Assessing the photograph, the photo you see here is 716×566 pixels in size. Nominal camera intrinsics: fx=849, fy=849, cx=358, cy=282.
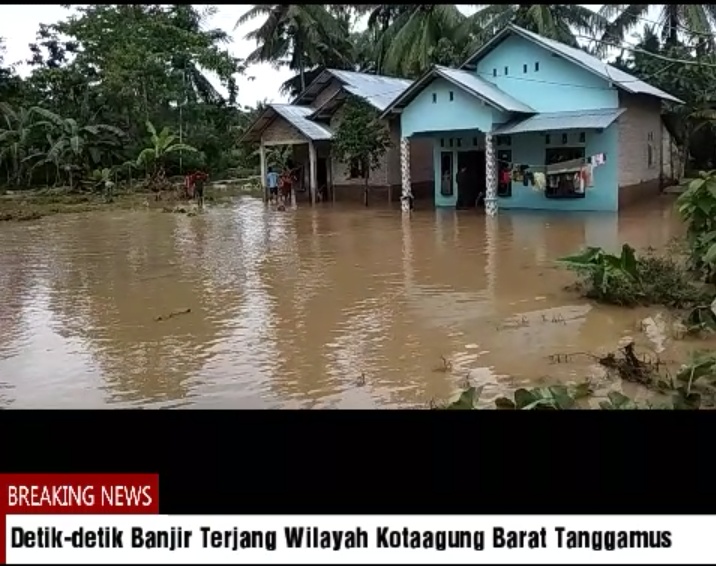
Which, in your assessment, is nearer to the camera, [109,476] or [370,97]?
[109,476]

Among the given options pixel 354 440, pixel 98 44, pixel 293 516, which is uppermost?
pixel 98 44

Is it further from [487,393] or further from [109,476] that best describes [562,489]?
[487,393]

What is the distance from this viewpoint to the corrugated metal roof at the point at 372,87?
80.3ft

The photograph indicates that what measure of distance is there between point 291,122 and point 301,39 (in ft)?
30.2

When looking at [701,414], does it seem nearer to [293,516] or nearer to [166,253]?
[293,516]

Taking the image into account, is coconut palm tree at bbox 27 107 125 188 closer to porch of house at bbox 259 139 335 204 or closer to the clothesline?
porch of house at bbox 259 139 335 204

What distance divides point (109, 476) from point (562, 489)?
64.1 inches

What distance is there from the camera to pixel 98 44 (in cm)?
3328

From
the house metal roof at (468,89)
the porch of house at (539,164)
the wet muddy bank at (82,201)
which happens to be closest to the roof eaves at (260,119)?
the wet muddy bank at (82,201)

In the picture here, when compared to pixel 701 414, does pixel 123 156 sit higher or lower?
higher

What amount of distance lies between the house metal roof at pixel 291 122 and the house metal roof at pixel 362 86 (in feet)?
2.76

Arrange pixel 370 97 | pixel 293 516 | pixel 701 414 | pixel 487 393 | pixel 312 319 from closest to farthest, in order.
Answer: pixel 293 516 < pixel 701 414 < pixel 487 393 < pixel 312 319 < pixel 370 97

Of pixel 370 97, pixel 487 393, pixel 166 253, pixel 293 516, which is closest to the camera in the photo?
pixel 293 516

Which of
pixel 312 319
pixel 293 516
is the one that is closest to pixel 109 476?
pixel 293 516
